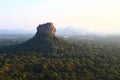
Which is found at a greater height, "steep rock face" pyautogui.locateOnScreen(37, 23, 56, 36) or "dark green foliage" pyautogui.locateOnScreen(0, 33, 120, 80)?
"steep rock face" pyautogui.locateOnScreen(37, 23, 56, 36)

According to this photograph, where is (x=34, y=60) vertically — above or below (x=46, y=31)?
below

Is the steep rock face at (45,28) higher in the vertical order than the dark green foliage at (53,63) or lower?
higher

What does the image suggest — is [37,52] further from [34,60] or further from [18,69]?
[18,69]

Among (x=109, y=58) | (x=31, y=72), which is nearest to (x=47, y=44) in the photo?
(x=109, y=58)

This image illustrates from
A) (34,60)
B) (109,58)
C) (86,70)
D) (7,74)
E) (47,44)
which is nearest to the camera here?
(7,74)

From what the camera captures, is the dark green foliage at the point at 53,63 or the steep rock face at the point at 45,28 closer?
the dark green foliage at the point at 53,63

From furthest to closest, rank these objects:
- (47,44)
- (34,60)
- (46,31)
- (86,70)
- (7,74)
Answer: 1. (46,31)
2. (47,44)
3. (34,60)
4. (86,70)
5. (7,74)

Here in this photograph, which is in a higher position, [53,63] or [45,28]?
[45,28]

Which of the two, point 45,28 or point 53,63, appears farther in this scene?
point 45,28

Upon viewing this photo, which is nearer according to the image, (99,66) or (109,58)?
(99,66)

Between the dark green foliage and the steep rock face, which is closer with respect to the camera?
the dark green foliage
